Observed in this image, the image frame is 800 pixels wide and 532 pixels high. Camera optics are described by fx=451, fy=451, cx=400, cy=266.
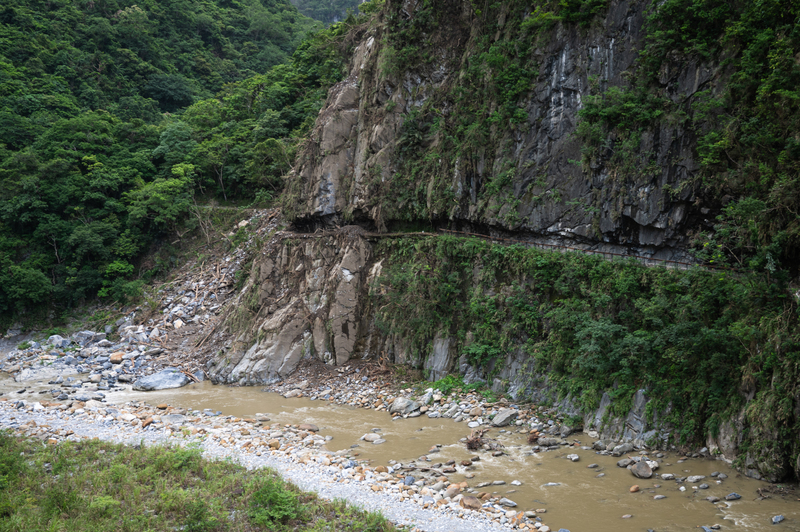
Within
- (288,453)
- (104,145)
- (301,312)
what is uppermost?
(104,145)

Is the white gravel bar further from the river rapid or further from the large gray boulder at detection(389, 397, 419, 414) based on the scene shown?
the large gray boulder at detection(389, 397, 419, 414)

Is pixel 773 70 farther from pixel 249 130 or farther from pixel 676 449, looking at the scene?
pixel 249 130

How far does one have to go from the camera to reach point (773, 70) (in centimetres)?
1134

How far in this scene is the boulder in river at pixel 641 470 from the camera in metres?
9.43

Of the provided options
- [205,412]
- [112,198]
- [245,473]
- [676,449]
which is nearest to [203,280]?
[112,198]

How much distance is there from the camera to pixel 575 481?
9609 mm

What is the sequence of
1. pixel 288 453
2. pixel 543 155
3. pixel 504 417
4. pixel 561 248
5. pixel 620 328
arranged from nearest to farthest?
1. pixel 288 453
2. pixel 620 328
3. pixel 504 417
4. pixel 561 248
5. pixel 543 155

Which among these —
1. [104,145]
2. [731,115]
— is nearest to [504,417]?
[731,115]

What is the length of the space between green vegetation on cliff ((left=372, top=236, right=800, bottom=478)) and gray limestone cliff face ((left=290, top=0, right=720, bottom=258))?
1797mm

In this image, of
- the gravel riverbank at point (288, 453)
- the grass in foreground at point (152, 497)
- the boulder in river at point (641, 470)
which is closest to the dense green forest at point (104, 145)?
the gravel riverbank at point (288, 453)

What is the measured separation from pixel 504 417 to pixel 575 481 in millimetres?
3398

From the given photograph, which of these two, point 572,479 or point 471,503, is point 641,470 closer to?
point 572,479

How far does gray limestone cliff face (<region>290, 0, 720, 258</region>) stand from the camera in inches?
545

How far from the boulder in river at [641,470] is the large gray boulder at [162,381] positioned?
56.9 ft
